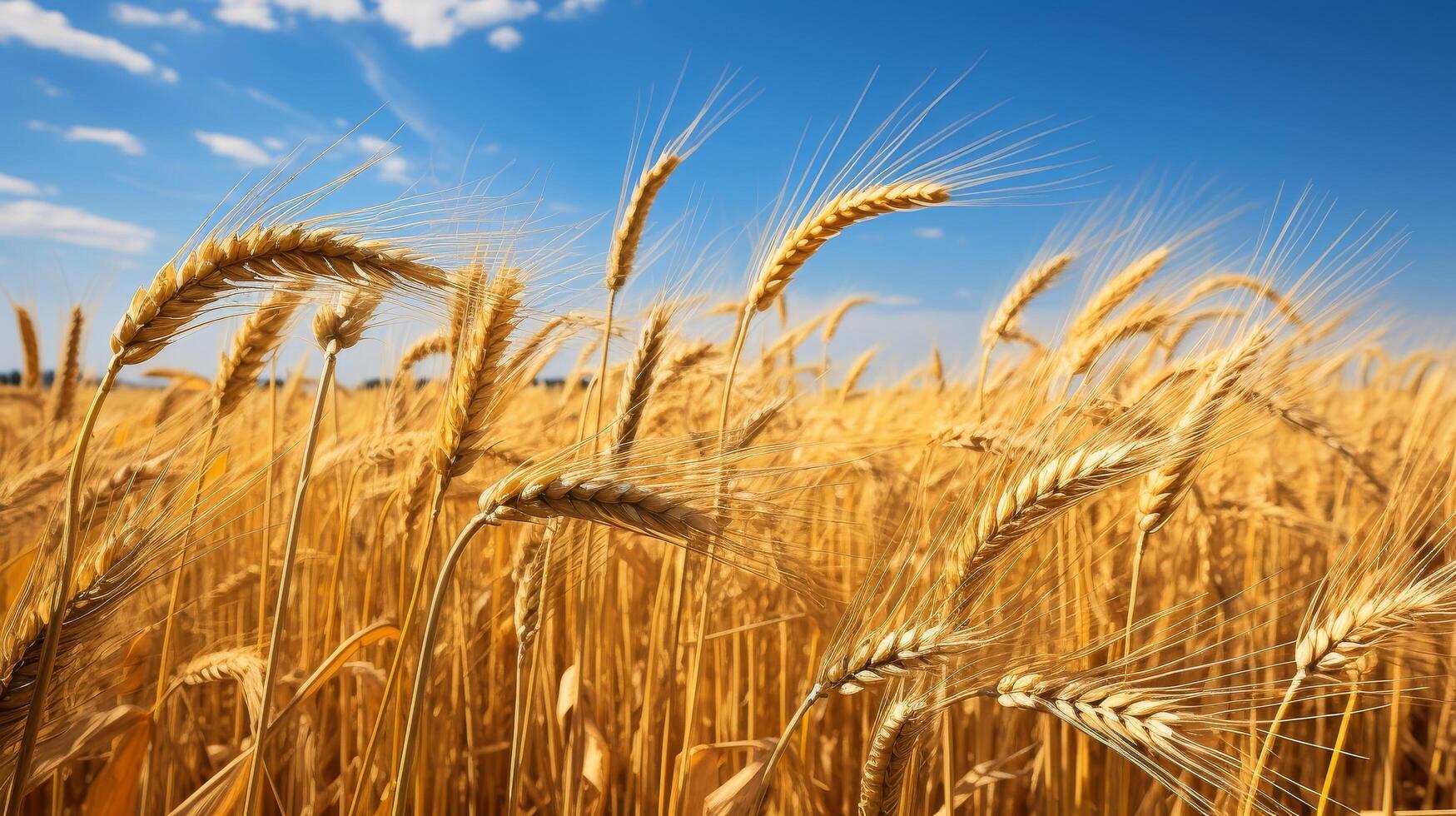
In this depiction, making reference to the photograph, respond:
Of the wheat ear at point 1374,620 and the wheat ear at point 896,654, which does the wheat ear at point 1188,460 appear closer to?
the wheat ear at point 1374,620

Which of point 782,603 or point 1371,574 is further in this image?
point 782,603

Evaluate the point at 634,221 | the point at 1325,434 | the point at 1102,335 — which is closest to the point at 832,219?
the point at 634,221

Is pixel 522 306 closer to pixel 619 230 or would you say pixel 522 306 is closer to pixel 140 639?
pixel 619 230

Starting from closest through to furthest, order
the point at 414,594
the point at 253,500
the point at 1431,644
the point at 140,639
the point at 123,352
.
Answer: the point at 123,352
the point at 414,594
the point at 1431,644
the point at 140,639
the point at 253,500

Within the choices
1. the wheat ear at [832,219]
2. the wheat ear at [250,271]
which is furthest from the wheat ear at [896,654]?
the wheat ear at [832,219]

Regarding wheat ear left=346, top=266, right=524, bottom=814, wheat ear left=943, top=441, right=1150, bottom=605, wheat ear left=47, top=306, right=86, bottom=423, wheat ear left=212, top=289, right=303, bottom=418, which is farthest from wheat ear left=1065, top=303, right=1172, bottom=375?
wheat ear left=47, top=306, right=86, bottom=423

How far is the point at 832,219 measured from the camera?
69.1 inches

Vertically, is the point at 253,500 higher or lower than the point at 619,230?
lower

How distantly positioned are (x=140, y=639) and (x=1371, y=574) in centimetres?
245

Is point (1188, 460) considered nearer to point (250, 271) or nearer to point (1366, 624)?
point (1366, 624)

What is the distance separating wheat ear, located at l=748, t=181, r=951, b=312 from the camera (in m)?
1.73

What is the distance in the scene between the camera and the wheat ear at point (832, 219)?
1.73 m

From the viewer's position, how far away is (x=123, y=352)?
1.03 meters

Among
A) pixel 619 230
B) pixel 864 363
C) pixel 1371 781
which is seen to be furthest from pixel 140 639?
pixel 864 363
